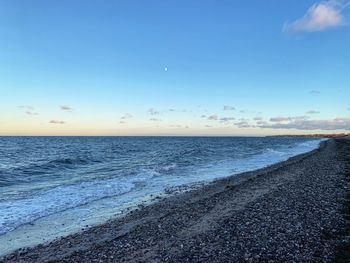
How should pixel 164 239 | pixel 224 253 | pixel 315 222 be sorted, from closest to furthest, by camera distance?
pixel 224 253 < pixel 164 239 < pixel 315 222

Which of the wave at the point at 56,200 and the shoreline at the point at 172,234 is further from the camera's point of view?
the wave at the point at 56,200

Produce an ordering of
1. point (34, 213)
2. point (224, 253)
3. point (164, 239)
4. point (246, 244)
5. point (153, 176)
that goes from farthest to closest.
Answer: point (153, 176), point (34, 213), point (164, 239), point (246, 244), point (224, 253)

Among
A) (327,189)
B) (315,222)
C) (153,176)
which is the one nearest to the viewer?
(315,222)

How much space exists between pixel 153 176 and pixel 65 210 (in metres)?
13.3

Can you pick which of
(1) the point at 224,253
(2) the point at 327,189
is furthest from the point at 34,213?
(2) the point at 327,189

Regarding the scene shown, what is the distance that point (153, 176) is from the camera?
1130 inches

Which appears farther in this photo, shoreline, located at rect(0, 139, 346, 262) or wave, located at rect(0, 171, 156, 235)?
wave, located at rect(0, 171, 156, 235)

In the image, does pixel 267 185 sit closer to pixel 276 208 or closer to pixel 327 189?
pixel 327 189

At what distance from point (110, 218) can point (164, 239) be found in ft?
14.8

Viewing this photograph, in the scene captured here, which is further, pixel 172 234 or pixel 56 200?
pixel 56 200

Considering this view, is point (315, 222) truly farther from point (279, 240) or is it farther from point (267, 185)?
point (267, 185)

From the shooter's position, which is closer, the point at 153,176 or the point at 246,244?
the point at 246,244

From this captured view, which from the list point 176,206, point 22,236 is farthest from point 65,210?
point 176,206

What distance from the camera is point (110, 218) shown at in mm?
14359
